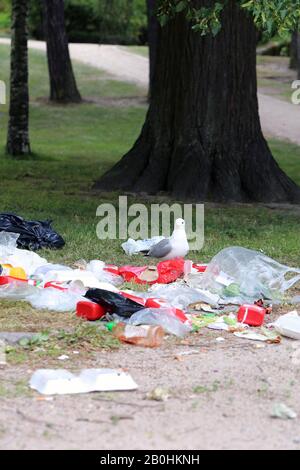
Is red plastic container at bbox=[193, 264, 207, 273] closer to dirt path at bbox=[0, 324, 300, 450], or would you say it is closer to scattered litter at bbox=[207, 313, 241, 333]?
scattered litter at bbox=[207, 313, 241, 333]

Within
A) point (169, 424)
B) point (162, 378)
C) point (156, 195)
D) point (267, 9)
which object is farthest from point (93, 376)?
point (156, 195)

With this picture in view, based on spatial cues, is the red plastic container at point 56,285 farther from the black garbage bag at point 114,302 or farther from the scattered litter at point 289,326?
the scattered litter at point 289,326

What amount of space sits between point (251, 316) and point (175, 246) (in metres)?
1.53

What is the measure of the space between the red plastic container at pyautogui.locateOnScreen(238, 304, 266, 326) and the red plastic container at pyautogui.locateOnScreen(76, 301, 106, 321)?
946 mm

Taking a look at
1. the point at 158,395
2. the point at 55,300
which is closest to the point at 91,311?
the point at 55,300

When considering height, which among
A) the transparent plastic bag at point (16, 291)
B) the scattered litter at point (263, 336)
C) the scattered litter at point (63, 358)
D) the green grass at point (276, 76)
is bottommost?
the green grass at point (276, 76)

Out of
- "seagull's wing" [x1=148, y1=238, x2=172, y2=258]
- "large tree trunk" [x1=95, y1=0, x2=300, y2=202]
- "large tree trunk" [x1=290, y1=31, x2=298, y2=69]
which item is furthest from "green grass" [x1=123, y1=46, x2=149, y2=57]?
"seagull's wing" [x1=148, y1=238, x2=172, y2=258]

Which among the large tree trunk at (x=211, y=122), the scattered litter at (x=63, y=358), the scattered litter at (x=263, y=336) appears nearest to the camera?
the scattered litter at (x=63, y=358)

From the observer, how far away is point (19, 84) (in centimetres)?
1584

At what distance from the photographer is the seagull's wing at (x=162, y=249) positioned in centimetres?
789

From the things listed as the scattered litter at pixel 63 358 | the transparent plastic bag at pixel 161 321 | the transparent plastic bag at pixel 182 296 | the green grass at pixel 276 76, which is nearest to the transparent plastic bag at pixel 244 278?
the transparent plastic bag at pixel 182 296

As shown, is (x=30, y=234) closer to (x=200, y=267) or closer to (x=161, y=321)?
(x=200, y=267)

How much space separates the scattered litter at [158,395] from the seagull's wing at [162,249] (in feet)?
9.86

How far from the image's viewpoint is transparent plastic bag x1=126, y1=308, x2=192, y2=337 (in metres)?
Answer: 6.16
